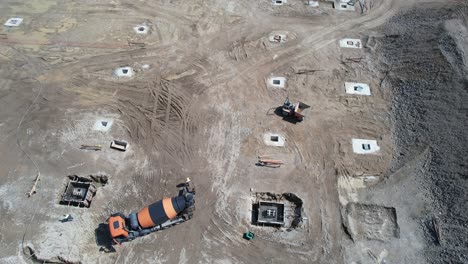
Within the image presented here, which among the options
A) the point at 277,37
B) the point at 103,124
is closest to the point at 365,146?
the point at 277,37

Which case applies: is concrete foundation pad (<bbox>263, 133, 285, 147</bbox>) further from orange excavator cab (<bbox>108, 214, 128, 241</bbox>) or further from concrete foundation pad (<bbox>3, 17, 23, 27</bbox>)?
concrete foundation pad (<bbox>3, 17, 23, 27</bbox>)

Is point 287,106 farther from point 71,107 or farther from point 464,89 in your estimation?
point 71,107

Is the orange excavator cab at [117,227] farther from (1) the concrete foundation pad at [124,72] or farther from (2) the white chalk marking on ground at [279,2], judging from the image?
(2) the white chalk marking on ground at [279,2]

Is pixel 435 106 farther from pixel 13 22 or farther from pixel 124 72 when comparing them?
pixel 13 22

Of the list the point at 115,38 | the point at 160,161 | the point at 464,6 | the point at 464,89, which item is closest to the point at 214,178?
the point at 160,161

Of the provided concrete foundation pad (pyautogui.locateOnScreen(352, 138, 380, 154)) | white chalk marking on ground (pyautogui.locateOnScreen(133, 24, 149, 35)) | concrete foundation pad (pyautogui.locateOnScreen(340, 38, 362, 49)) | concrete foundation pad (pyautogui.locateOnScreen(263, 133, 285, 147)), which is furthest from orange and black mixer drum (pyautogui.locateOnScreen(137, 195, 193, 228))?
concrete foundation pad (pyautogui.locateOnScreen(340, 38, 362, 49))

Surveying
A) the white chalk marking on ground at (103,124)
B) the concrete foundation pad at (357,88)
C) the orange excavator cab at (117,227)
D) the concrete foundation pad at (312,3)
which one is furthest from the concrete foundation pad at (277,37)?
the orange excavator cab at (117,227)
